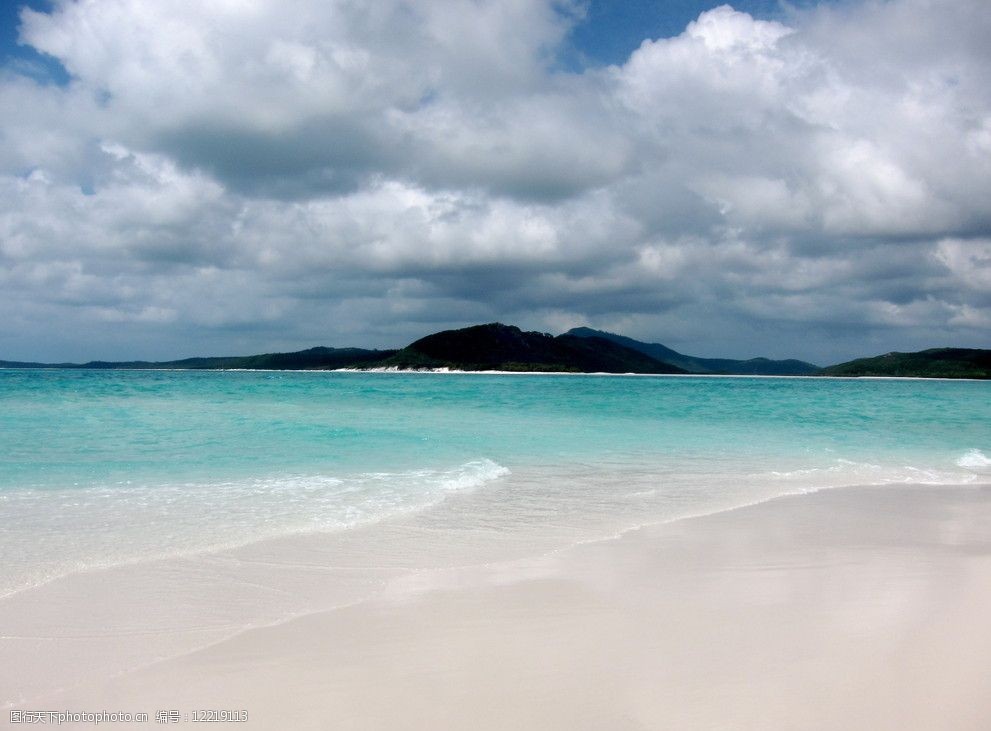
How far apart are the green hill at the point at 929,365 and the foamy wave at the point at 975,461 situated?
128 m

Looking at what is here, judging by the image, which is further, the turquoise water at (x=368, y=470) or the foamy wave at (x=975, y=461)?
the foamy wave at (x=975, y=461)

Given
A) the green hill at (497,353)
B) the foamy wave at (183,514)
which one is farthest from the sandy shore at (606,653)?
the green hill at (497,353)

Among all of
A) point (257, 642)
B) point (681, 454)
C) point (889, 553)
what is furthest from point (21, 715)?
point (681, 454)

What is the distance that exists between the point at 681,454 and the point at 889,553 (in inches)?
346

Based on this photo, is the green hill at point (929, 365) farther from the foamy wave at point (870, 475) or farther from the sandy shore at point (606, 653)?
the sandy shore at point (606, 653)

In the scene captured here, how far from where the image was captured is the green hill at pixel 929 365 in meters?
126

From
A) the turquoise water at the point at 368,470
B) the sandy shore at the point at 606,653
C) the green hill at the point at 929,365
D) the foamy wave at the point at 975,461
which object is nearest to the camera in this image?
the sandy shore at the point at 606,653

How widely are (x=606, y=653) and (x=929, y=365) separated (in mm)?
157083

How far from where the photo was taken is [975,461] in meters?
15.4

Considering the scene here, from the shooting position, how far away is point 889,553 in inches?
246

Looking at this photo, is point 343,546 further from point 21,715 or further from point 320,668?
point 21,715

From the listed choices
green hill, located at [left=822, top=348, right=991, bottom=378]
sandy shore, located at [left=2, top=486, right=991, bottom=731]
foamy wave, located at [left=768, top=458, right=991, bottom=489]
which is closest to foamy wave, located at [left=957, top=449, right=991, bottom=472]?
foamy wave, located at [left=768, top=458, right=991, bottom=489]

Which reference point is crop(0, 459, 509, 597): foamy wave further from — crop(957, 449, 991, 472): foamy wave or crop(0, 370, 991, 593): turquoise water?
crop(957, 449, 991, 472): foamy wave

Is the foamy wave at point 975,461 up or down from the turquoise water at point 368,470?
down
